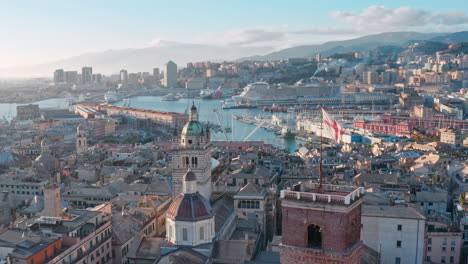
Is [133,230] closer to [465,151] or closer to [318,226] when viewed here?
[318,226]

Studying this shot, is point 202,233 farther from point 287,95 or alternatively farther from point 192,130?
point 287,95

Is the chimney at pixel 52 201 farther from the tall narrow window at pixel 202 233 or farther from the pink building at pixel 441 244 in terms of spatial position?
the pink building at pixel 441 244

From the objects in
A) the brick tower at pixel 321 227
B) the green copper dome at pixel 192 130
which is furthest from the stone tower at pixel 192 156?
the brick tower at pixel 321 227

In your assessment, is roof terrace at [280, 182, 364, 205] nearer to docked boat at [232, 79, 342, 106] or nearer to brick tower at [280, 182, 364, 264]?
brick tower at [280, 182, 364, 264]

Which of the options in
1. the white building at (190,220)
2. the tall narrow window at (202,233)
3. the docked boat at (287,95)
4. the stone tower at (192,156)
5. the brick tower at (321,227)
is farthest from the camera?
the docked boat at (287,95)

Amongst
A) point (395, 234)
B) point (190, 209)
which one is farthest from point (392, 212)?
point (190, 209)

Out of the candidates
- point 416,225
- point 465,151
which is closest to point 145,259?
point 416,225
